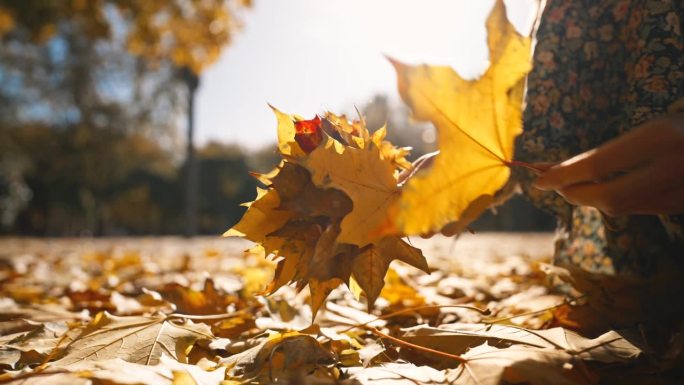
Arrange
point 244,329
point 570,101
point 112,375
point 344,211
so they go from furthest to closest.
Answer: point 570,101
point 244,329
point 344,211
point 112,375

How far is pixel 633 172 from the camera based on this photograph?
564 millimetres

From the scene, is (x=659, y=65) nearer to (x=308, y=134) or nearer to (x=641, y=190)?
(x=641, y=190)

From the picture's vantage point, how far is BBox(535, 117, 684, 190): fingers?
0.54m

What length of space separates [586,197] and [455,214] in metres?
0.21

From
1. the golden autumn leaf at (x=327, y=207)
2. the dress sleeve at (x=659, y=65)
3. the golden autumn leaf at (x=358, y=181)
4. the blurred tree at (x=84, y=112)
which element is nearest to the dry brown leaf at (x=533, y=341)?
the golden autumn leaf at (x=327, y=207)

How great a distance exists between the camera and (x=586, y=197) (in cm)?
59

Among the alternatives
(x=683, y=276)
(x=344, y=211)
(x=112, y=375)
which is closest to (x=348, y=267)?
(x=344, y=211)

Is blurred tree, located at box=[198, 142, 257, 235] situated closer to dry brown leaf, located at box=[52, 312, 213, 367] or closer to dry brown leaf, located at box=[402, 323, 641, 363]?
dry brown leaf, located at box=[52, 312, 213, 367]

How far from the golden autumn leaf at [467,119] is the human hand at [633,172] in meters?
0.09

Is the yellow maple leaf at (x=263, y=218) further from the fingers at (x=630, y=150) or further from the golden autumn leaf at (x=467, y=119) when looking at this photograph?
the fingers at (x=630, y=150)

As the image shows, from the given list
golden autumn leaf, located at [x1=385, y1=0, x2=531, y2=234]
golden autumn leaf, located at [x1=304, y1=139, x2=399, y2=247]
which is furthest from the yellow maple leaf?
golden autumn leaf, located at [x1=385, y1=0, x2=531, y2=234]

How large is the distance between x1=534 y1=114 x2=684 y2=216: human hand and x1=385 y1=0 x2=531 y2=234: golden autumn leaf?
90mm

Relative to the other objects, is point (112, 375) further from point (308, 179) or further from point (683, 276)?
point (683, 276)

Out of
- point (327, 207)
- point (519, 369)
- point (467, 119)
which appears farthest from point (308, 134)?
point (519, 369)
